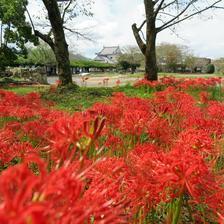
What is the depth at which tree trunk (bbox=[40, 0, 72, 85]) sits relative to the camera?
14562 millimetres

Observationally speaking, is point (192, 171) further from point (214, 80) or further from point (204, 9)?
point (204, 9)

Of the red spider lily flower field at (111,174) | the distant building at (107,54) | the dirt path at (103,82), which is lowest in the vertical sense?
the distant building at (107,54)

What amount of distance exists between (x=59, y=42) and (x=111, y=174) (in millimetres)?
13589

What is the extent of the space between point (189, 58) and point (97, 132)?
7156cm

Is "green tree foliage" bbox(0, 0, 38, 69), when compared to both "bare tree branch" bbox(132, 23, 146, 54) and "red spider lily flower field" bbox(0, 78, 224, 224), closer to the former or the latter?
"bare tree branch" bbox(132, 23, 146, 54)

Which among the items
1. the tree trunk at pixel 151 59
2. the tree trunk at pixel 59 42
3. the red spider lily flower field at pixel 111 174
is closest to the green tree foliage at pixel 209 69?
the tree trunk at pixel 151 59

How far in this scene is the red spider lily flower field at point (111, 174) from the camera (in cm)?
69

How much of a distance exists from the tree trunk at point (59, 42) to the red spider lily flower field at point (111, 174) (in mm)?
10712

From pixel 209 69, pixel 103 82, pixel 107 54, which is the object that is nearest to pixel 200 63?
pixel 209 69

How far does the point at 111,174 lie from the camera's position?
62.5 inches

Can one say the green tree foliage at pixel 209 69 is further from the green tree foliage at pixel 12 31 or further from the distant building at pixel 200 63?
the green tree foliage at pixel 12 31

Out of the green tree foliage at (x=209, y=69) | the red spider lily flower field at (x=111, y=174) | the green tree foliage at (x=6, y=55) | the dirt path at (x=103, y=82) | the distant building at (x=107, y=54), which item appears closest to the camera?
the red spider lily flower field at (x=111, y=174)

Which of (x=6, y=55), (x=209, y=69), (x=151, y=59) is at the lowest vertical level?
(x=209, y=69)

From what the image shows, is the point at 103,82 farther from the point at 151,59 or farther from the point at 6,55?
the point at 6,55
